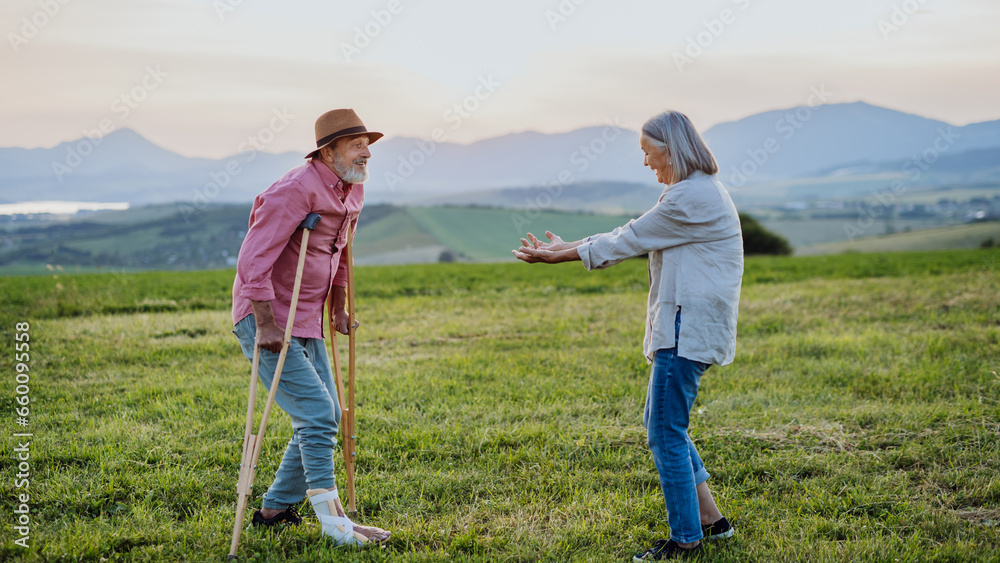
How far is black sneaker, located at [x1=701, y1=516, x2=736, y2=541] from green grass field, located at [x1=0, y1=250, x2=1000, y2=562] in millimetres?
57

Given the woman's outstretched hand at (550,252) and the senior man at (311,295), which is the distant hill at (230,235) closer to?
the senior man at (311,295)

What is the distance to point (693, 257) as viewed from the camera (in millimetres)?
3664

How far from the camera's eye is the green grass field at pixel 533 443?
4168mm

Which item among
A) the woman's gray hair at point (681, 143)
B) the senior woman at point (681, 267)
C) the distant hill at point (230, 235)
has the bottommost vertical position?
the senior woman at point (681, 267)

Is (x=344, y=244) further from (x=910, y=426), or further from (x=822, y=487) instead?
(x=910, y=426)

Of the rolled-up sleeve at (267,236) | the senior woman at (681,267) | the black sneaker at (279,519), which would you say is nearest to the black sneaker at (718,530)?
the senior woman at (681,267)

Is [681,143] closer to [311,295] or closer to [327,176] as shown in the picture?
[327,176]

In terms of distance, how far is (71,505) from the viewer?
4488 mm

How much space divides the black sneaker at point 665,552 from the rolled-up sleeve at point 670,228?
1763mm

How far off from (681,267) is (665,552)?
171 cm

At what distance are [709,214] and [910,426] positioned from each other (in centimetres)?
411

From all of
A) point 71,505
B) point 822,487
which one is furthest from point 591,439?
point 71,505

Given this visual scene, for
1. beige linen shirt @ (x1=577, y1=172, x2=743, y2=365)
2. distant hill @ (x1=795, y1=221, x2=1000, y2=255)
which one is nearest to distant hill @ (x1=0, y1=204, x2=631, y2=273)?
distant hill @ (x1=795, y1=221, x2=1000, y2=255)

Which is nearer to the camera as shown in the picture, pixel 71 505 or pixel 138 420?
pixel 71 505
